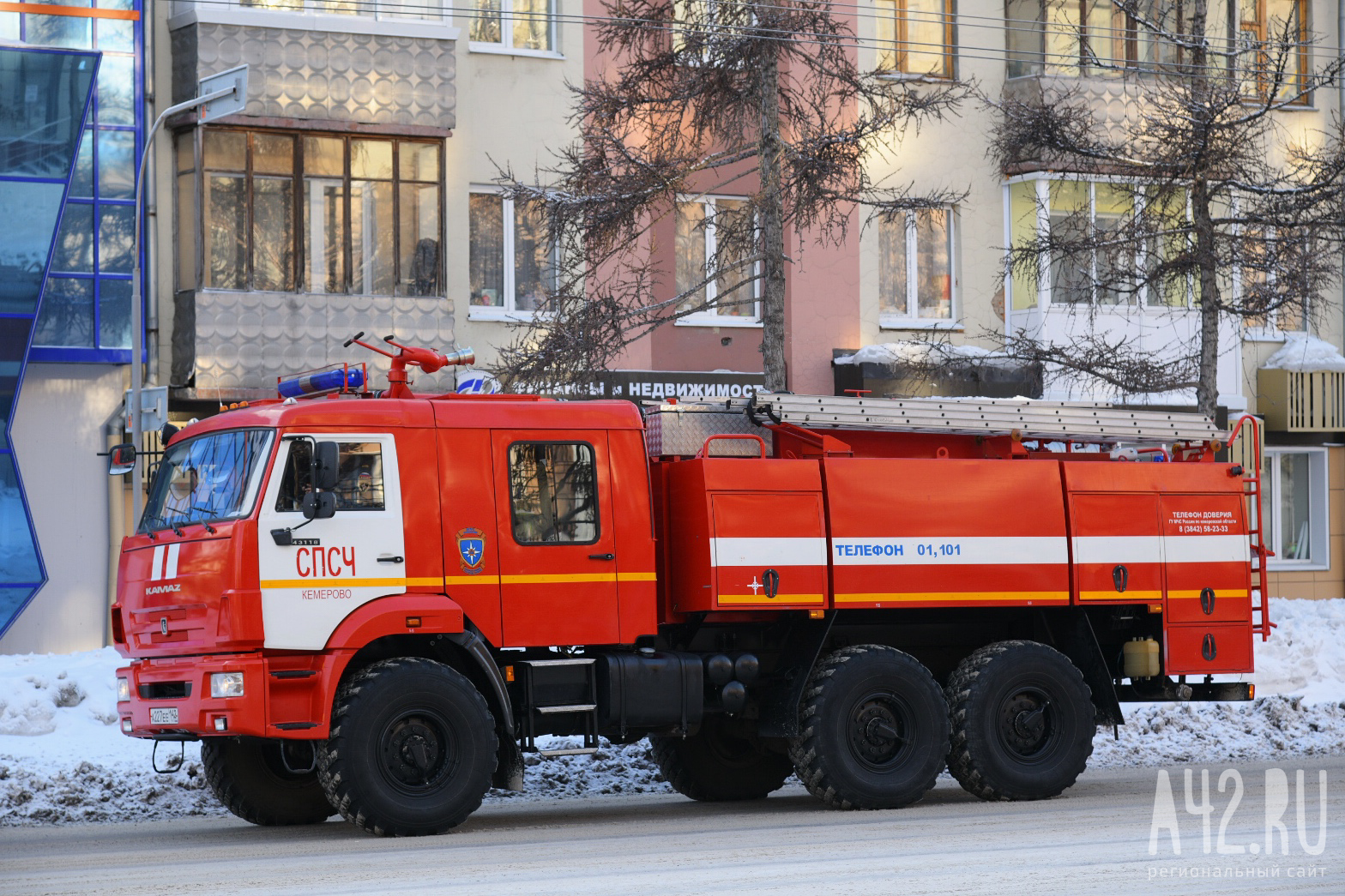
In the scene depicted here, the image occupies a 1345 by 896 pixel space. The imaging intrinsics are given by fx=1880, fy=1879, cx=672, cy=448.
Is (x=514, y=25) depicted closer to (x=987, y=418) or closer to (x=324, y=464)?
(x=987, y=418)

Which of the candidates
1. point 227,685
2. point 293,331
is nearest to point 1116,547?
point 227,685

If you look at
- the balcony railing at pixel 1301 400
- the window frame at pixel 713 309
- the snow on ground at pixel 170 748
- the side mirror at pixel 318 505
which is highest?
the window frame at pixel 713 309

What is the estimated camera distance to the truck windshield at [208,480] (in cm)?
1145

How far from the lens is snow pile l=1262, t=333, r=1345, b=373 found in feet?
98.7

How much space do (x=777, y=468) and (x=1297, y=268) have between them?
422 inches

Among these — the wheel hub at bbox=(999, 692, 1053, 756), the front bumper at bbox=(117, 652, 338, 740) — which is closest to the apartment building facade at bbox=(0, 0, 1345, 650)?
the wheel hub at bbox=(999, 692, 1053, 756)

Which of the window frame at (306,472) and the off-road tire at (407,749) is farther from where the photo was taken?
the window frame at (306,472)

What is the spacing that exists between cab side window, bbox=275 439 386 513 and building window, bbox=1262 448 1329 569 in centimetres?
2278

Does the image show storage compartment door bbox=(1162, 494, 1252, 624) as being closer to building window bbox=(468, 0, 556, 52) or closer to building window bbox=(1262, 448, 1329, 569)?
building window bbox=(468, 0, 556, 52)

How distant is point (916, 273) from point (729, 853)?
1886 cm

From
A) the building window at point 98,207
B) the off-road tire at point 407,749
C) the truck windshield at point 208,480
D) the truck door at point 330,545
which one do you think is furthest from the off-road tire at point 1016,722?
the building window at point 98,207

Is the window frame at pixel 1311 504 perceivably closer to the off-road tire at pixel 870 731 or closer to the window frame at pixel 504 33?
the window frame at pixel 504 33

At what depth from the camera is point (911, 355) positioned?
87.6 ft

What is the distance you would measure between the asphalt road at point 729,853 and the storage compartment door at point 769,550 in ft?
4.85
